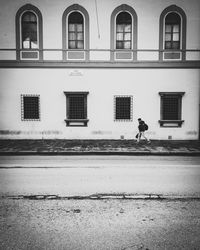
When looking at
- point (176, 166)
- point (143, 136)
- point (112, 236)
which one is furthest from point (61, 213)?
point (143, 136)

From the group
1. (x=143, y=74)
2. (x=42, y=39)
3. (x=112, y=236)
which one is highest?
(x=42, y=39)

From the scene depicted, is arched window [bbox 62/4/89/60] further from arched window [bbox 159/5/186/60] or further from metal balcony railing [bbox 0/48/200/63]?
arched window [bbox 159/5/186/60]

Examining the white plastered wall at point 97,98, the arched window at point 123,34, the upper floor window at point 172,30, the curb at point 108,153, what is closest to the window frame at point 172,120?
the white plastered wall at point 97,98

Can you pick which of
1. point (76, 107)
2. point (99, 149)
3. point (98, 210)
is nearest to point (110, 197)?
point (98, 210)

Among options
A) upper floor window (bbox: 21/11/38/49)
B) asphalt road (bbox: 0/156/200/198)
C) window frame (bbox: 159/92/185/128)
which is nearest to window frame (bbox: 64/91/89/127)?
upper floor window (bbox: 21/11/38/49)

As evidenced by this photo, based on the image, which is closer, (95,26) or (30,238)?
(30,238)

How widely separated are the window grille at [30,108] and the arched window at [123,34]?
5403mm

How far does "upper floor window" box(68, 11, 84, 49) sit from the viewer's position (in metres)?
14.0

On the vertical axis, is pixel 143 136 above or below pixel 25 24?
below

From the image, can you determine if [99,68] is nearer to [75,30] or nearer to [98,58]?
[98,58]

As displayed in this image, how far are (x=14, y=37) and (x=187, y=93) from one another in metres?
10.9

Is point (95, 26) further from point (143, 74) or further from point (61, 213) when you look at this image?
point (61, 213)

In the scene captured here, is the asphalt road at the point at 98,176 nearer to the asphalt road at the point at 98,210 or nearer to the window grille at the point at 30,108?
the asphalt road at the point at 98,210

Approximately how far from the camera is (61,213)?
4.62 m
